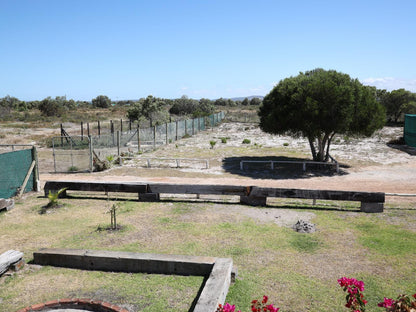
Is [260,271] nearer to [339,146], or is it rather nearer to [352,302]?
[352,302]

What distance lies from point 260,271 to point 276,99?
→ 16.0 meters

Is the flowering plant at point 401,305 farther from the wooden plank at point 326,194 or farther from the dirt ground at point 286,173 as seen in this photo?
the wooden plank at point 326,194

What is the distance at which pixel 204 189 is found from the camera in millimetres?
11258

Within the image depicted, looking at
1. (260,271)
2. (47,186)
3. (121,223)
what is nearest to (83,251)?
(121,223)

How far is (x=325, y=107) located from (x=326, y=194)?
9.41 metres

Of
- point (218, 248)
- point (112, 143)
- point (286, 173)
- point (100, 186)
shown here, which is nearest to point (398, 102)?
point (286, 173)

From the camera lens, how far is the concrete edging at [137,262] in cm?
Answer: 651

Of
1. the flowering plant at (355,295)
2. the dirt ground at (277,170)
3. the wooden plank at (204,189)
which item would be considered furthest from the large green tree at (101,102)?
the flowering plant at (355,295)

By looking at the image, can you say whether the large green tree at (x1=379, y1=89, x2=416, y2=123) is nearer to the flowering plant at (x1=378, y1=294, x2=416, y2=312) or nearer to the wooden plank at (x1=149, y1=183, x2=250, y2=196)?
the wooden plank at (x1=149, y1=183, x2=250, y2=196)

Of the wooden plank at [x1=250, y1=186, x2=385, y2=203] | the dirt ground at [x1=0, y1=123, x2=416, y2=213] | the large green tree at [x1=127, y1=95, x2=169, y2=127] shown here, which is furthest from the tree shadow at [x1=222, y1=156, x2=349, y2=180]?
the large green tree at [x1=127, y1=95, x2=169, y2=127]

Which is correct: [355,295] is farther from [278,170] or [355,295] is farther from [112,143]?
[112,143]

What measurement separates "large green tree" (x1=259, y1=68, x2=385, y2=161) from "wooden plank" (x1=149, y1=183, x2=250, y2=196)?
928 cm

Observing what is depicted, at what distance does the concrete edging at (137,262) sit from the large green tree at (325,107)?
45.6 feet

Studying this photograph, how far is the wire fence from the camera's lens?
20.2 metres
